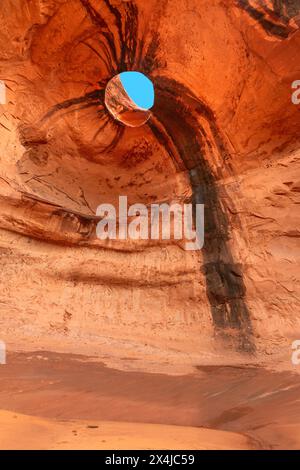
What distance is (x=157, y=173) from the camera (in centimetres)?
793

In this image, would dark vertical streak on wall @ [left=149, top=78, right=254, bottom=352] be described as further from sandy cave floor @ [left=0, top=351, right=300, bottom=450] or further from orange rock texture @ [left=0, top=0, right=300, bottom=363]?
sandy cave floor @ [left=0, top=351, right=300, bottom=450]

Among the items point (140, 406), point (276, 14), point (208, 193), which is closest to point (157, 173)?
point (208, 193)

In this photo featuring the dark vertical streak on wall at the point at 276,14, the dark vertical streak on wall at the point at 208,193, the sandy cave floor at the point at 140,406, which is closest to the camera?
the sandy cave floor at the point at 140,406

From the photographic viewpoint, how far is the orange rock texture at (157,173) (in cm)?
601

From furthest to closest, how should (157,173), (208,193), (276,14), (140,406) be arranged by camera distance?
(157,173), (208,193), (276,14), (140,406)

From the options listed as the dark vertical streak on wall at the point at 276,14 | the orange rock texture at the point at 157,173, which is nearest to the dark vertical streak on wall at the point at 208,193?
the orange rock texture at the point at 157,173

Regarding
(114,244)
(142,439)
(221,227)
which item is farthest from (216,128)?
(142,439)

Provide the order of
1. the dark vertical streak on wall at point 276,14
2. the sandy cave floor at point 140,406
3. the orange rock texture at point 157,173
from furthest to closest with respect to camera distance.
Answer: the dark vertical streak on wall at point 276,14 → the orange rock texture at point 157,173 → the sandy cave floor at point 140,406

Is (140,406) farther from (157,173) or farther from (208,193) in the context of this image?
(157,173)

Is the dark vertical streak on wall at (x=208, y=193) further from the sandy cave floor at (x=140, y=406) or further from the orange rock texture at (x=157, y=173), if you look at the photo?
the sandy cave floor at (x=140, y=406)

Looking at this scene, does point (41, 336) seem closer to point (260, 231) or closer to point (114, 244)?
point (114, 244)

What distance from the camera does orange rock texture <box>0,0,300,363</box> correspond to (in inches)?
237

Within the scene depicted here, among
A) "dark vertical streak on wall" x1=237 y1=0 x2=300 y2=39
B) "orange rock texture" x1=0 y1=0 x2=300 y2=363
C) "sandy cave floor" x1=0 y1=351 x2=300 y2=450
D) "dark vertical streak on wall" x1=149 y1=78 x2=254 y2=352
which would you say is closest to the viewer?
"sandy cave floor" x1=0 y1=351 x2=300 y2=450

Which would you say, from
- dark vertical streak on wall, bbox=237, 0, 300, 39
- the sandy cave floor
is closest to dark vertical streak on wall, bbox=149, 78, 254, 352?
the sandy cave floor
